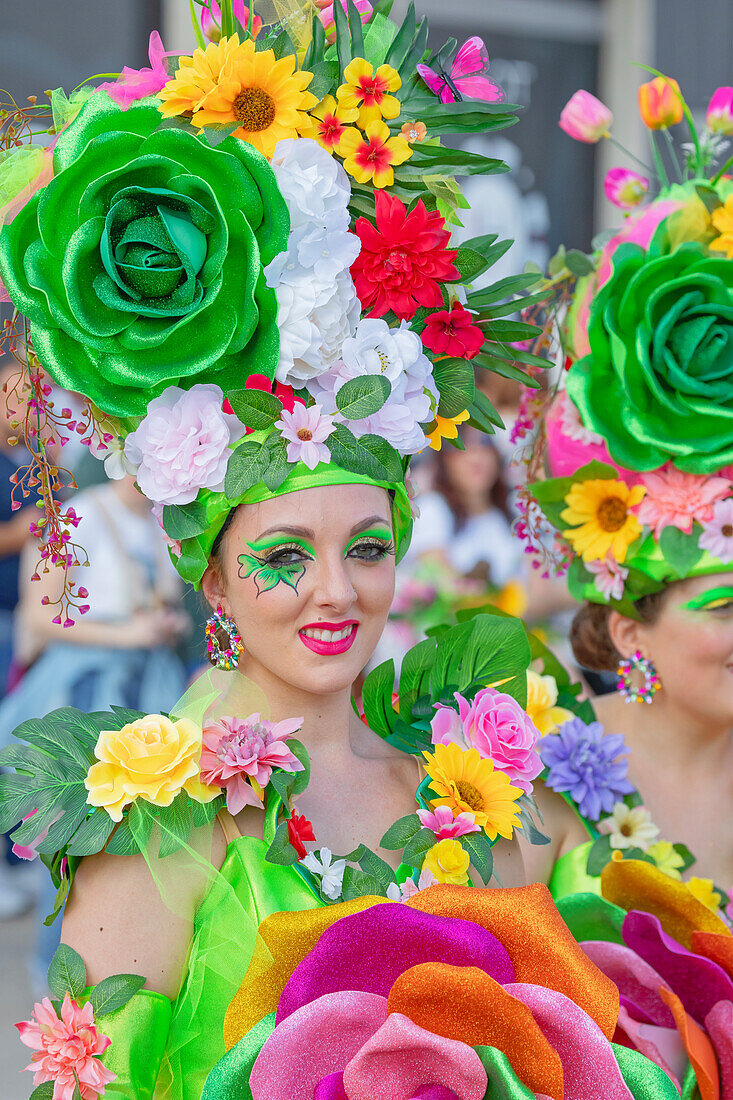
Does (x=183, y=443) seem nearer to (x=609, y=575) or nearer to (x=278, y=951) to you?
(x=278, y=951)

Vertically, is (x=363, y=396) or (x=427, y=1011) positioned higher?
(x=363, y=396)

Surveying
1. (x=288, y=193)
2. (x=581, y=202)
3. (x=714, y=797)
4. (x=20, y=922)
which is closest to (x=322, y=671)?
(x=288, y=193)

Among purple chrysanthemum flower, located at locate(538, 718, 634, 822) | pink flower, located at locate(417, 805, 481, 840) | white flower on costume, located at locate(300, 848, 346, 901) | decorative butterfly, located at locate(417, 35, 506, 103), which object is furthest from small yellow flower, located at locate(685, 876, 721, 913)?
decorative butterfly, located at locate(417, 35, 506, 103)

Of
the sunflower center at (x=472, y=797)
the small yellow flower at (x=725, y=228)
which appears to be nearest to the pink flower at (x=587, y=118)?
the small yellow flower at (x=725, y=228)

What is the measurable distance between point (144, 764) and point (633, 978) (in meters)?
0.75

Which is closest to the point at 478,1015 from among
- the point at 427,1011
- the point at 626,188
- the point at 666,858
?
the point at 427,1011

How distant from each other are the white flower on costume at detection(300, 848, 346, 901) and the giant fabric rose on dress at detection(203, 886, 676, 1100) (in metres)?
0.10

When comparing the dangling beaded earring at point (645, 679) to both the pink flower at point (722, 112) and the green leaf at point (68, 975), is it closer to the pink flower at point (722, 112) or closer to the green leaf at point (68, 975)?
the pink flower at point (722, 112)

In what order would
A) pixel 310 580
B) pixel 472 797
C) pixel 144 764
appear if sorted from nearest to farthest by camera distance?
1. pixel 144 764
2. pixel 310 580
3. pixel 472 797

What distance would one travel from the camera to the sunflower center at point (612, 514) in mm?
1964

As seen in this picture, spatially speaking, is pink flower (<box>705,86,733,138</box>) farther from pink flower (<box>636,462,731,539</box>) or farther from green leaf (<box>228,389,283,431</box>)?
green leaf (<box>228,389,283,431</box>)

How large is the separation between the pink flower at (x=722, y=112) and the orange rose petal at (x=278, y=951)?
1.50 meters

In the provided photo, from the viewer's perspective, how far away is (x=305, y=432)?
1391 millimetres

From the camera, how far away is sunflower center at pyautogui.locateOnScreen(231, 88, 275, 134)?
4.59ft
